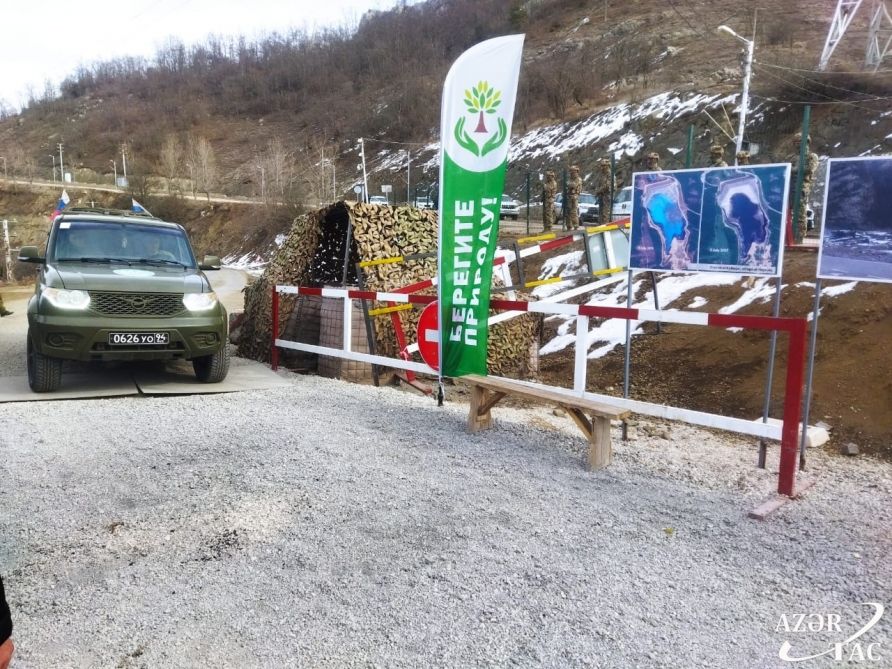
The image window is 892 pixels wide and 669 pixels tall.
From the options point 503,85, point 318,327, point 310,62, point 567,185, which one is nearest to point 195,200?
point 567,185

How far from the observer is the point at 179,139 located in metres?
120

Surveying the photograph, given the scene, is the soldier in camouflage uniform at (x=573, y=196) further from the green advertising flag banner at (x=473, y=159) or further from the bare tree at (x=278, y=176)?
the bare tree at (x=278, y=176)

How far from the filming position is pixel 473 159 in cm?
582

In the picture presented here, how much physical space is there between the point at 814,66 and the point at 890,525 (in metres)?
48.7

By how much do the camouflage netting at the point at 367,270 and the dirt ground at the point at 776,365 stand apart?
0.81 meters

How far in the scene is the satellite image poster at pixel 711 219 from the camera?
5.32 m

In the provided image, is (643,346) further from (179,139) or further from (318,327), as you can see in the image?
(179,139)

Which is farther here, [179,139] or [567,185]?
[179,139]

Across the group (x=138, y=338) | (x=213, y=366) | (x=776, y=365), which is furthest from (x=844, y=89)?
(x=138, y=338)

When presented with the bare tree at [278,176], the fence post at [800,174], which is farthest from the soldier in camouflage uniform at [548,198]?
the bare tree at [278,176]

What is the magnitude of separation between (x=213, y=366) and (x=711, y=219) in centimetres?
545

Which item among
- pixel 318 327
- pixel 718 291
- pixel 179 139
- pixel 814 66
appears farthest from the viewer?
pixel 179 139

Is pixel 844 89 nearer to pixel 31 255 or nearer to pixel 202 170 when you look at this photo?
pixel 31 255

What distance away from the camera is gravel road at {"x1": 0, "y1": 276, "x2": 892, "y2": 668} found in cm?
288
